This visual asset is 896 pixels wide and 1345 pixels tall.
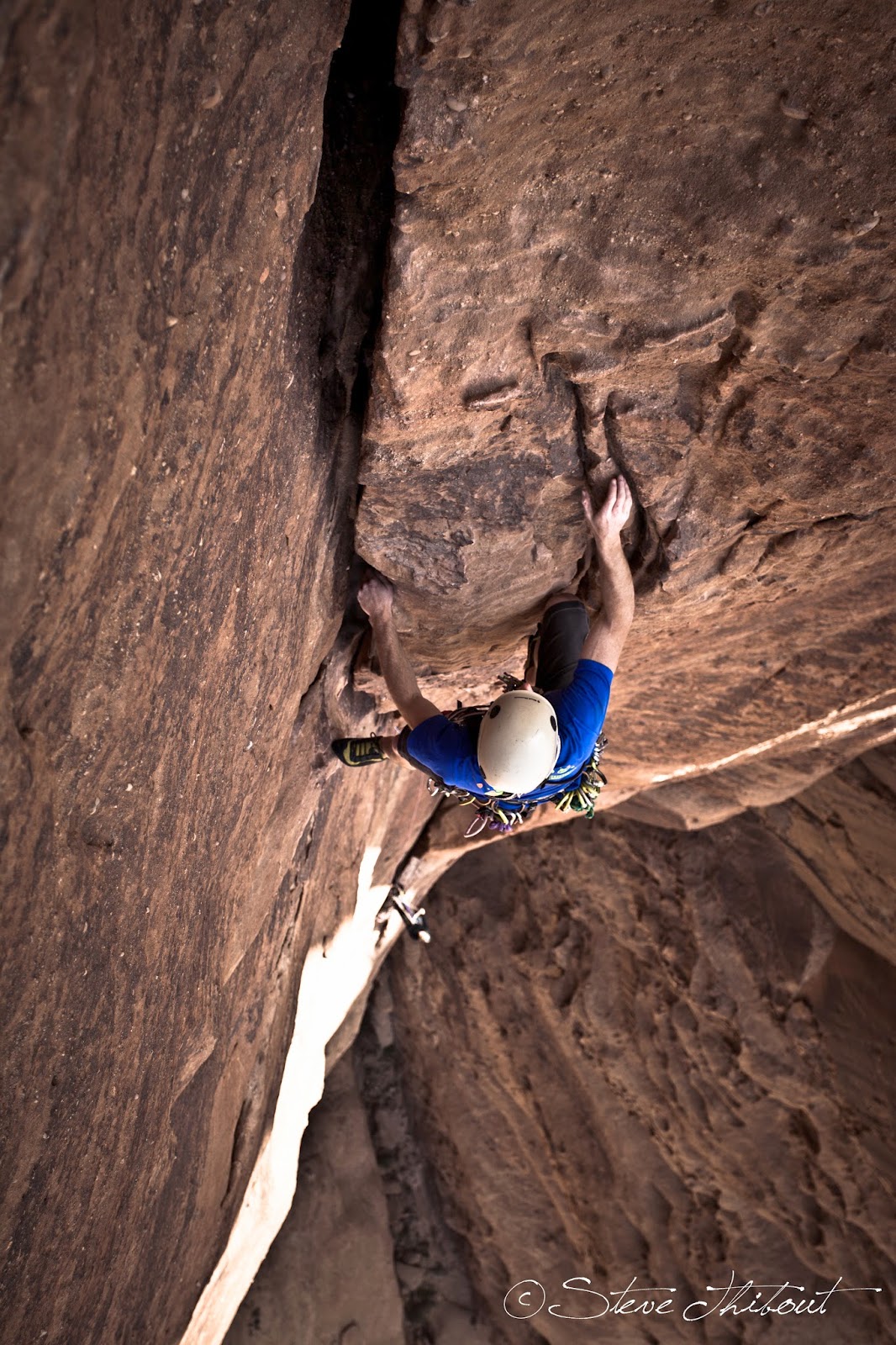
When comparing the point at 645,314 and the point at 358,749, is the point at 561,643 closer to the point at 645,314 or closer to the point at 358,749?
the point at 358,749

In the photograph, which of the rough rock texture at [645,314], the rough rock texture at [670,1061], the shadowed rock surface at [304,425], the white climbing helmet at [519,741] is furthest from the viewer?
the rough rock texture at [670,1061]

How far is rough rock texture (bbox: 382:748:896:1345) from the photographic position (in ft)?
19.2

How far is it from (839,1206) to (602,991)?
81.2 inches

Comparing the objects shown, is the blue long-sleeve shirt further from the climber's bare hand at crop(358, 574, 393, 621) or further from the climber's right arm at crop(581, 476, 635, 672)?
the climber's bare hand at crop(358, 574, 393, 621)

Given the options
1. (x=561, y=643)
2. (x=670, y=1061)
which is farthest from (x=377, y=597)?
(x=670, y=1061)

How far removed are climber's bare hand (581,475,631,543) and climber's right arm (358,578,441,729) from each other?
31.9 inches

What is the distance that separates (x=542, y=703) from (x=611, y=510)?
2.26ft

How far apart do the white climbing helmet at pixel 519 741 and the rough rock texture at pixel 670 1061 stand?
10.9 ft

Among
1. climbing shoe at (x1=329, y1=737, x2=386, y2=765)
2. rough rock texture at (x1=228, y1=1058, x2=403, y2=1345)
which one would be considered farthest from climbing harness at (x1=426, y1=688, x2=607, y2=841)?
rough rock texture at (x1=228, y1=1058, x2=403, y2=1345)

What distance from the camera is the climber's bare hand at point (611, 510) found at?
9.77 ft

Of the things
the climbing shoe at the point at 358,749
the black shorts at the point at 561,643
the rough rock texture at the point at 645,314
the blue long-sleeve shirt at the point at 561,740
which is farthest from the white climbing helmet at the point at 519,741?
the climbing shoe at the point at 358,749

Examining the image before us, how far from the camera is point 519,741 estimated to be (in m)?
2.88

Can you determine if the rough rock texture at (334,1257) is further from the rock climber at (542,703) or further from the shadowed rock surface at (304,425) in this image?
the rock climber at (542,703)

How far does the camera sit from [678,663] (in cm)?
431
